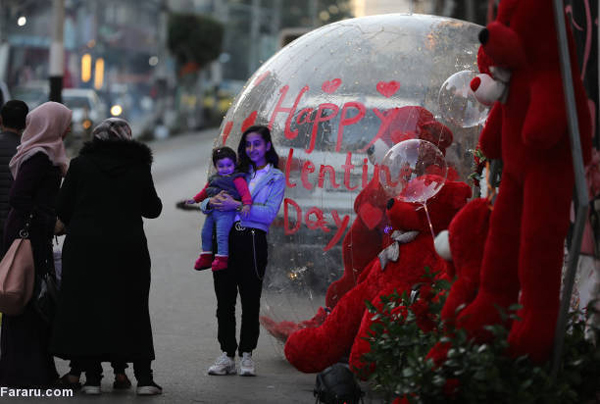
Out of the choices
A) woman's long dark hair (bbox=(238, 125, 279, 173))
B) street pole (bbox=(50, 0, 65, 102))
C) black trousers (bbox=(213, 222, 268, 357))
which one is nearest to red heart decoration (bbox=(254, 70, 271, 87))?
woman's long dark hair (bbox=(238, 125, 279, 173))

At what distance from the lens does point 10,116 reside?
766cm

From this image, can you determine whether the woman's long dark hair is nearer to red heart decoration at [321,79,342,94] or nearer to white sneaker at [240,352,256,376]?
red heart decoration at [321,79,342,94]

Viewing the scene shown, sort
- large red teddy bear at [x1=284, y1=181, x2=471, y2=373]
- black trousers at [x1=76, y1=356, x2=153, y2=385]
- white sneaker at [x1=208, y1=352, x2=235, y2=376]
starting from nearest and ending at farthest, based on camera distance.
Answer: large red teddy bear at [x1=284, y1=181, x2=471, y2=373]
black trousers at [x1=76, y1=356, x2=153, y2=385]
white sneaker at [x1=208, y1=352, x2=235, y2=376]

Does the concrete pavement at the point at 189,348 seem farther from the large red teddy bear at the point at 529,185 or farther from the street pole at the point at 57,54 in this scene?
the street pole at the point at 57,54

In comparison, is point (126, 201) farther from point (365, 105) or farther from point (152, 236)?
point (152, 236)

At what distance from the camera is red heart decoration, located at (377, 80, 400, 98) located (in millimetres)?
7285

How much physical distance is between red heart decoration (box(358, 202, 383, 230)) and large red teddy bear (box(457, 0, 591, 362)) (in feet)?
7.88

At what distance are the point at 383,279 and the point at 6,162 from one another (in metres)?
2.79

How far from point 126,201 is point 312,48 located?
1759 millimetres

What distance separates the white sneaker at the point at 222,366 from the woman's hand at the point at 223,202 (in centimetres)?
104

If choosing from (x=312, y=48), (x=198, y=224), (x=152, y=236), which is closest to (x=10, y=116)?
(x=312, y=48)

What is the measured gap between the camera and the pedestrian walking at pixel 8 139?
25.0 ft

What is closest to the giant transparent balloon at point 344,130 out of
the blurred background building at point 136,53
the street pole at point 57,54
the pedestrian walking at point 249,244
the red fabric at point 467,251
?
the pedestrian walking at point 249,244

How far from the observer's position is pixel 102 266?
6844mm
